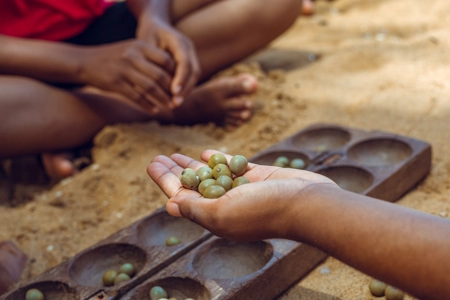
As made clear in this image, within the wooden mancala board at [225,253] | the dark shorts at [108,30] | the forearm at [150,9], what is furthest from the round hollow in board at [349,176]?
the dark shorts at [108,30]

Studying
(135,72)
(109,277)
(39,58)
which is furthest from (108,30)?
(109,277)

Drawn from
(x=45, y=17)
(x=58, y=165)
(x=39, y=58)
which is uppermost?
(x=45, y=17)

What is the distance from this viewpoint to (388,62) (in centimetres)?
285

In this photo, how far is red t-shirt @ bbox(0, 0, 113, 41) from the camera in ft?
8.12

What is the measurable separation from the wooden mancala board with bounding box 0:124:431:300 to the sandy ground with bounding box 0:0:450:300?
0.11 m

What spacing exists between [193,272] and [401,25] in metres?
2.42

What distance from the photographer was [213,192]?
132 centimetres

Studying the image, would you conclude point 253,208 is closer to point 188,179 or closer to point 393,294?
point 188,179

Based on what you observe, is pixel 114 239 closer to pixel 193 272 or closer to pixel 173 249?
pixel 173 249

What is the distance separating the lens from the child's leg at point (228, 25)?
2.71 meters

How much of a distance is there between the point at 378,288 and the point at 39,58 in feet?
5.49

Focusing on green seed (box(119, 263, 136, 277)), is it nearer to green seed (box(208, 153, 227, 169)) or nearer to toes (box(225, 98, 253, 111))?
green seed (box(208, 153, 227, 169))

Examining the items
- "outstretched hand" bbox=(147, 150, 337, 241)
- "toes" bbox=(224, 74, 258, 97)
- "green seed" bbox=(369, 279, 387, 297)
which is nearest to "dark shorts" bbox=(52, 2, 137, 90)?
"toes" bbox=(224, 74, 258, 97)

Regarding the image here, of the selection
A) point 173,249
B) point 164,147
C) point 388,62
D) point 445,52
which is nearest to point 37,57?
point 164,147
